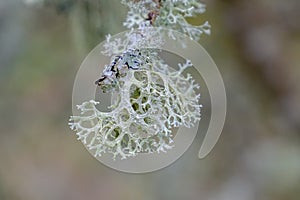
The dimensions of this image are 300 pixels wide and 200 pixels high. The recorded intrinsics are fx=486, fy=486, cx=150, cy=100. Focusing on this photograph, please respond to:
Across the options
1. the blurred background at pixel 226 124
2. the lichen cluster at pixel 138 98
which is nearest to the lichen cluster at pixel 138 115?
the lichen cluster at pixel 138 98

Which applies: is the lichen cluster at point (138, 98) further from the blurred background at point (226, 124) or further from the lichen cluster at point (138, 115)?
the blurred background at point (226, 124)

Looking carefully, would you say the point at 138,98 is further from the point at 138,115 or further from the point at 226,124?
the point at 226,124

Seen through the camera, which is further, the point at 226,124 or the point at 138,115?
the point at 226,124

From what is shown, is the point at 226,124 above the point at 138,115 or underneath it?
above

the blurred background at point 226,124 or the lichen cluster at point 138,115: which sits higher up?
the blurred background at point 226,124

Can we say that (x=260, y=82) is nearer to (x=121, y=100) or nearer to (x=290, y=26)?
(x=290, y=26)

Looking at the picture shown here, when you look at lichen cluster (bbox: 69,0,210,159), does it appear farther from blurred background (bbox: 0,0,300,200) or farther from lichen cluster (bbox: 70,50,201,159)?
blurred background (bbox: 0,0,300,200)

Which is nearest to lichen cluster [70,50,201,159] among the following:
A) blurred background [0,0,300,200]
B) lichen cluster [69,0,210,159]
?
lichen cluster [69,0,210,159]

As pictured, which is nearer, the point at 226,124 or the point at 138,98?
the point at 138,98

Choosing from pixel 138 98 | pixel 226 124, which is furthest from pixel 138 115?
pixel 226 124

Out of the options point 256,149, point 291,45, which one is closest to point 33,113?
point 256,149
